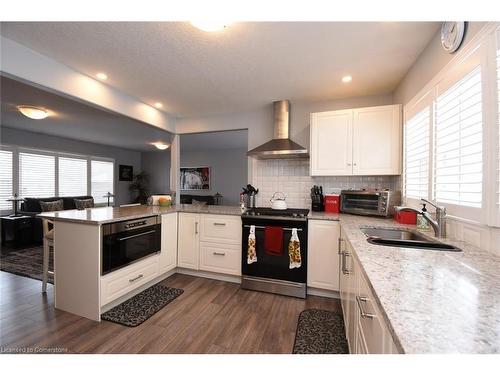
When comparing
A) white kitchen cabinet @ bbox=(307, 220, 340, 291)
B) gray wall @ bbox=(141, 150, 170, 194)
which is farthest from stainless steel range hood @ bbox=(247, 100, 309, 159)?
gray wall @ bbox=(141, 150, 170, 194)

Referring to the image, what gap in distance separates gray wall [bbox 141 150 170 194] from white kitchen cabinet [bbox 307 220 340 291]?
6.96 meters

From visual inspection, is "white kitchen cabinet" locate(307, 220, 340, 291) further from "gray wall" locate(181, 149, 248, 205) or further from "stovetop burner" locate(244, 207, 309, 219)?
"gray wall" locate(181, 149, 248, 205)

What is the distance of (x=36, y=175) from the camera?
5.31 meters

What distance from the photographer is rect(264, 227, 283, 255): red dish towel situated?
7.98 feet

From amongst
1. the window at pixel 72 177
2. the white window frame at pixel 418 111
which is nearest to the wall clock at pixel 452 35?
the white window frame at pixel 418 111

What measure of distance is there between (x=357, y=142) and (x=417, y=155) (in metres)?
0.66

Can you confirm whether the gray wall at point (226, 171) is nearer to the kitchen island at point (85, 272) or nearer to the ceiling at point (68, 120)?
the ceiling at point (68, 120)

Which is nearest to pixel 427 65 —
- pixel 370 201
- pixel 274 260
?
pixel 370 201

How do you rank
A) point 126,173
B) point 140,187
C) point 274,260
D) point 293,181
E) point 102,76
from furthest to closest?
1. point 140,187
2. point 126,173
3. point 293,181
4. point 274,260
5. point 102,76

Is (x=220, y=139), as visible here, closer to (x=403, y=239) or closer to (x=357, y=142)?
(x=357, y=142)

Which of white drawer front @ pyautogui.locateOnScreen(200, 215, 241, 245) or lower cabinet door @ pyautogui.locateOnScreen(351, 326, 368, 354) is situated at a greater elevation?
white drawer front @ pyautogui.locateOnScreen(200, 215, 241, 245)
